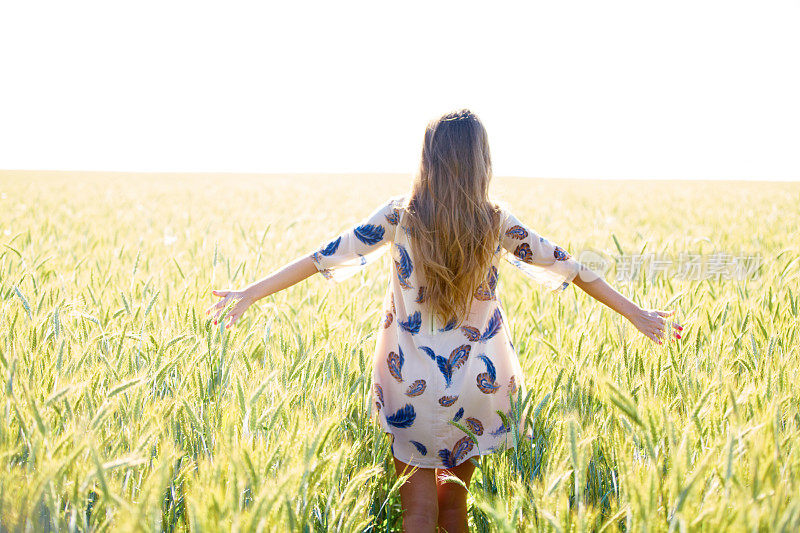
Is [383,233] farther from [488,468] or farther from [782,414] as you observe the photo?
[782,414]

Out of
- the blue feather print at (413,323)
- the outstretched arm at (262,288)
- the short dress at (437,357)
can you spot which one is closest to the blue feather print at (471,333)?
the short dress at (437,357)

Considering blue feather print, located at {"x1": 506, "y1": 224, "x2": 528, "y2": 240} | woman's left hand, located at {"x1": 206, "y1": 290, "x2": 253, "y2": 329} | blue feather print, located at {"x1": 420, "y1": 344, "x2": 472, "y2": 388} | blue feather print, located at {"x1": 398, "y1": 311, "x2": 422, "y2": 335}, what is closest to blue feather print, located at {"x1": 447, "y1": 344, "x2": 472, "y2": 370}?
blue feather print, located at {"x1": 420, "y1": 344, "x2": 472, "y2": 388}

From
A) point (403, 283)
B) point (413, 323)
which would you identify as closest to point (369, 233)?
point (403, 283)

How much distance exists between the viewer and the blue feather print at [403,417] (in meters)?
1.51

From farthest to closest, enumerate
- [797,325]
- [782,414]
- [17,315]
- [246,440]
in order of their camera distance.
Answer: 1. [797,325]
2. [17,315]
3. [782,414]
4. [246,440]

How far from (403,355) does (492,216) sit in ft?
1.47

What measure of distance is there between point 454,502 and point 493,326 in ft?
1.59

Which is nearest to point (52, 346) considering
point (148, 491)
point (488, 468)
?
point (148, 491)

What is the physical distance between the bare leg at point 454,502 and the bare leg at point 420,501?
0.06 metres

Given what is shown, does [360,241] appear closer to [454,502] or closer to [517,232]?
[517,232]

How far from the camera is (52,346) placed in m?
1.76

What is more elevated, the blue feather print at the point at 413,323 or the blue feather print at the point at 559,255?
the blue feather print at the point at 559,255

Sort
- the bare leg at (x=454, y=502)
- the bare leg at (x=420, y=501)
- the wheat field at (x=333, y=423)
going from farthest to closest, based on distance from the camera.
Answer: the bare leg at (x=454, y=502)
the bare leg at (x=420, y=501)
the wheat field at (x=333, y=423)

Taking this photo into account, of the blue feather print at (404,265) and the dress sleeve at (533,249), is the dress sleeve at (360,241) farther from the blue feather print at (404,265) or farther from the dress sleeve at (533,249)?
the dress sleeve at (533,249)
